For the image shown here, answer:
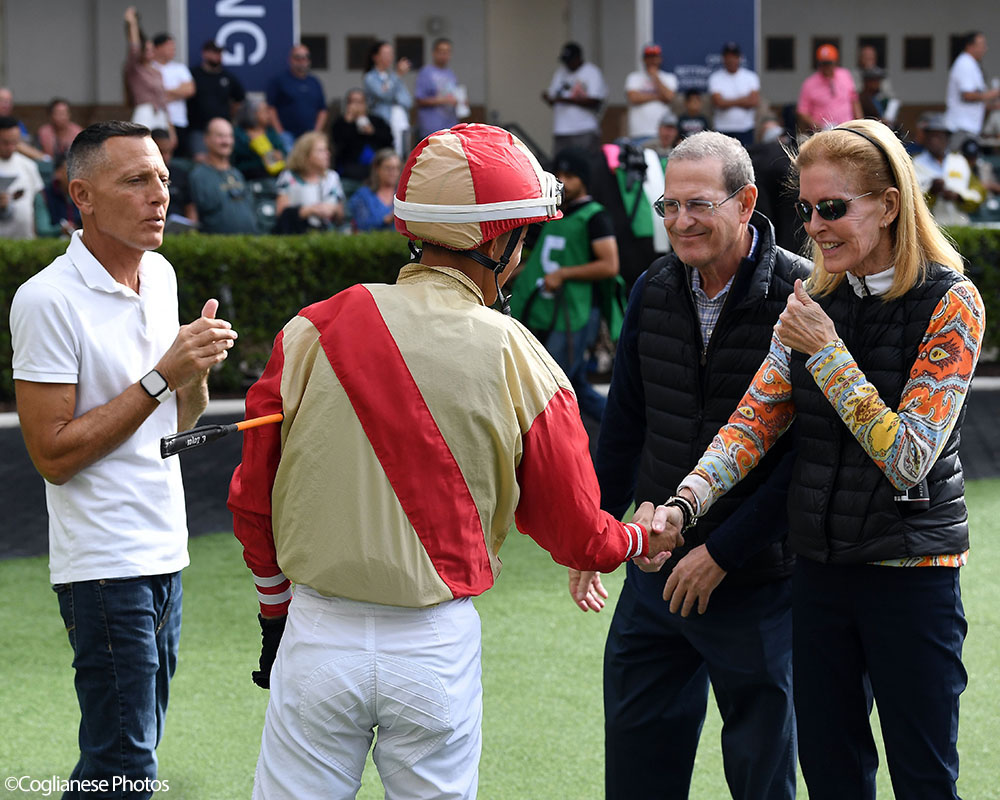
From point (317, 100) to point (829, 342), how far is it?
11300 millimetres

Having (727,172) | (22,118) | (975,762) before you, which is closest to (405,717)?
(727,172)

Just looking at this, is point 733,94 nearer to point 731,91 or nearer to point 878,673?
point 731,91

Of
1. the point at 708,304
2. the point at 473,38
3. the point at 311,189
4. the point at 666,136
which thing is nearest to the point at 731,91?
the point at 666,136

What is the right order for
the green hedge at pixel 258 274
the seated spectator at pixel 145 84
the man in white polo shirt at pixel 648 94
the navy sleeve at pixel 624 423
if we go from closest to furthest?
the navy sleeve at pixel 624 423, the green hedge at pixel 258 274, the seated spectator at pixel 145 84, the man in white polo shirt at pixel 648 94

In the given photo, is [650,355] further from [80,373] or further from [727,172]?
[80,373]

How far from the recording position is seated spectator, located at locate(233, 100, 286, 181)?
1253cm

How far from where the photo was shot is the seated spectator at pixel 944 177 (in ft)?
43.6

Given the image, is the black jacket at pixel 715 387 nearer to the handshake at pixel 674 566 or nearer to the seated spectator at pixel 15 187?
the handshake at pixel 674 566

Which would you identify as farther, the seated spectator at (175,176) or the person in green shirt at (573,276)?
the seated spectator at (175,176)

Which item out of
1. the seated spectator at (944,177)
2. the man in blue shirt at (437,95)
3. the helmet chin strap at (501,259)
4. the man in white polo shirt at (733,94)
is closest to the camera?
the helmet chin strap at (501,259)

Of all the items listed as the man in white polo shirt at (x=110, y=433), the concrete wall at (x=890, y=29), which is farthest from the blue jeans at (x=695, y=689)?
the concrete wall at (x=890, y=29)

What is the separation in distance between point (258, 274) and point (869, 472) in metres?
6.25

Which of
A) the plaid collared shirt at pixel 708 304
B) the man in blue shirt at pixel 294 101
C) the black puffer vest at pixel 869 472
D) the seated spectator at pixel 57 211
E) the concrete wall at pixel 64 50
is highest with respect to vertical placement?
the concrete wall at pixel 64 50

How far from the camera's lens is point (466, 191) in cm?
268
